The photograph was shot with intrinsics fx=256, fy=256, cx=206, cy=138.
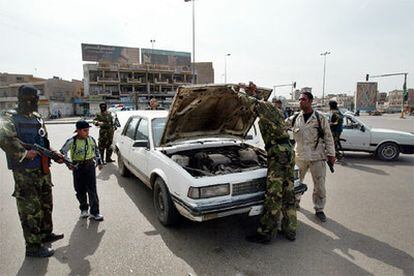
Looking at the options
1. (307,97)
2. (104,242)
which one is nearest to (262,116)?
(307,97)

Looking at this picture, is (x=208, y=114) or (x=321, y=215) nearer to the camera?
(x=321, y=215)

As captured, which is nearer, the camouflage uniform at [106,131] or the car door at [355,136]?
the camouflage uniform at [106,131]

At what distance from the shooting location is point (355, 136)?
7.97 meters

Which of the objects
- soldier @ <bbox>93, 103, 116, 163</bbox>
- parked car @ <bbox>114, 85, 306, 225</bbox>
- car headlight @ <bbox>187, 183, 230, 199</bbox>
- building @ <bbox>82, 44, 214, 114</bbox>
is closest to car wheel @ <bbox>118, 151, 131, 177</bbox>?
parked car @ <bbox>114, 85, 306, 225</bbox>

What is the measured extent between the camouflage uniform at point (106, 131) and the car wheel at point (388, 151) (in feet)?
26.6

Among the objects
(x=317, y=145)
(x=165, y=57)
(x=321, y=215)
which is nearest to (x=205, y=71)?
(x=165, y=57)

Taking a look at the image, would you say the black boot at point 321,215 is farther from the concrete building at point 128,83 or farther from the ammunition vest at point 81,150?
the concrete building at point 128,83

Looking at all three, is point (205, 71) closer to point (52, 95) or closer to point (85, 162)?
point (52, 95)

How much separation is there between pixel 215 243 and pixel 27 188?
227 centimetres

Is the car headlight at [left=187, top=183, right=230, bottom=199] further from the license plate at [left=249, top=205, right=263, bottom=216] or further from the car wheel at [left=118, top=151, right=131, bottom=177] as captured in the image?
the car wheel at [left=118, top=151, right=131, bottom=177]

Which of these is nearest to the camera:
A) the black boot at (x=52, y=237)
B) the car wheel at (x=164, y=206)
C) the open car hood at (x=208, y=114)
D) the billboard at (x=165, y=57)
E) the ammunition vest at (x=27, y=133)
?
the ammunition vest at (x=27, y=133)

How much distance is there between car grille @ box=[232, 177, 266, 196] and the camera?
122 inches

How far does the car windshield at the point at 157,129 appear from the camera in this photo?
13.8ft

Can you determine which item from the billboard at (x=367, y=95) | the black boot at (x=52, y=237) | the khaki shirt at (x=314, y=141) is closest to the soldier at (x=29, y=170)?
the black boot at (x=52, y=237)
